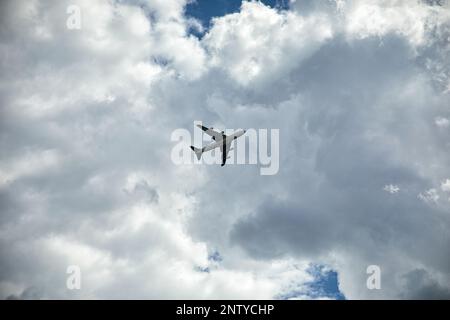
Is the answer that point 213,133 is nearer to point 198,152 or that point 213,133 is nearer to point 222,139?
point 222,139

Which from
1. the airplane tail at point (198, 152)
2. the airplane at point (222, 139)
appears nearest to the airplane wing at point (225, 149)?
the airplane at point (222, 139)

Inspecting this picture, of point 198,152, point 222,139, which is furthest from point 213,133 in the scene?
point 198,152

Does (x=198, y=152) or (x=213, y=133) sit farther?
(x=198, y=152)

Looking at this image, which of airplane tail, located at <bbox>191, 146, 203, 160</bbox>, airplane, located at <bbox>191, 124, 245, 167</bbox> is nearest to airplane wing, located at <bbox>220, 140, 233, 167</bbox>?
airplane, located at <bbox>191, 124, 245, 167</bbox>

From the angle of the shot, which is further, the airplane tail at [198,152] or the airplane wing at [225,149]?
the airplane tail at [198,152]

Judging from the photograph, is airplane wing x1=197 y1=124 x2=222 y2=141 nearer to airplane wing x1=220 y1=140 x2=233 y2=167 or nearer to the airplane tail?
airplane wing x1=220 y1=140 x2=233 y2=167

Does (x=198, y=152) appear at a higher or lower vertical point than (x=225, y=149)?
higher

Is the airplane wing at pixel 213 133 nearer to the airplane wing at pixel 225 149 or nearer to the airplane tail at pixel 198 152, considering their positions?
the airplane wing at pixel 225 149

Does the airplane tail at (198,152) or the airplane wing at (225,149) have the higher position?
the airplane tail at (198,152)
